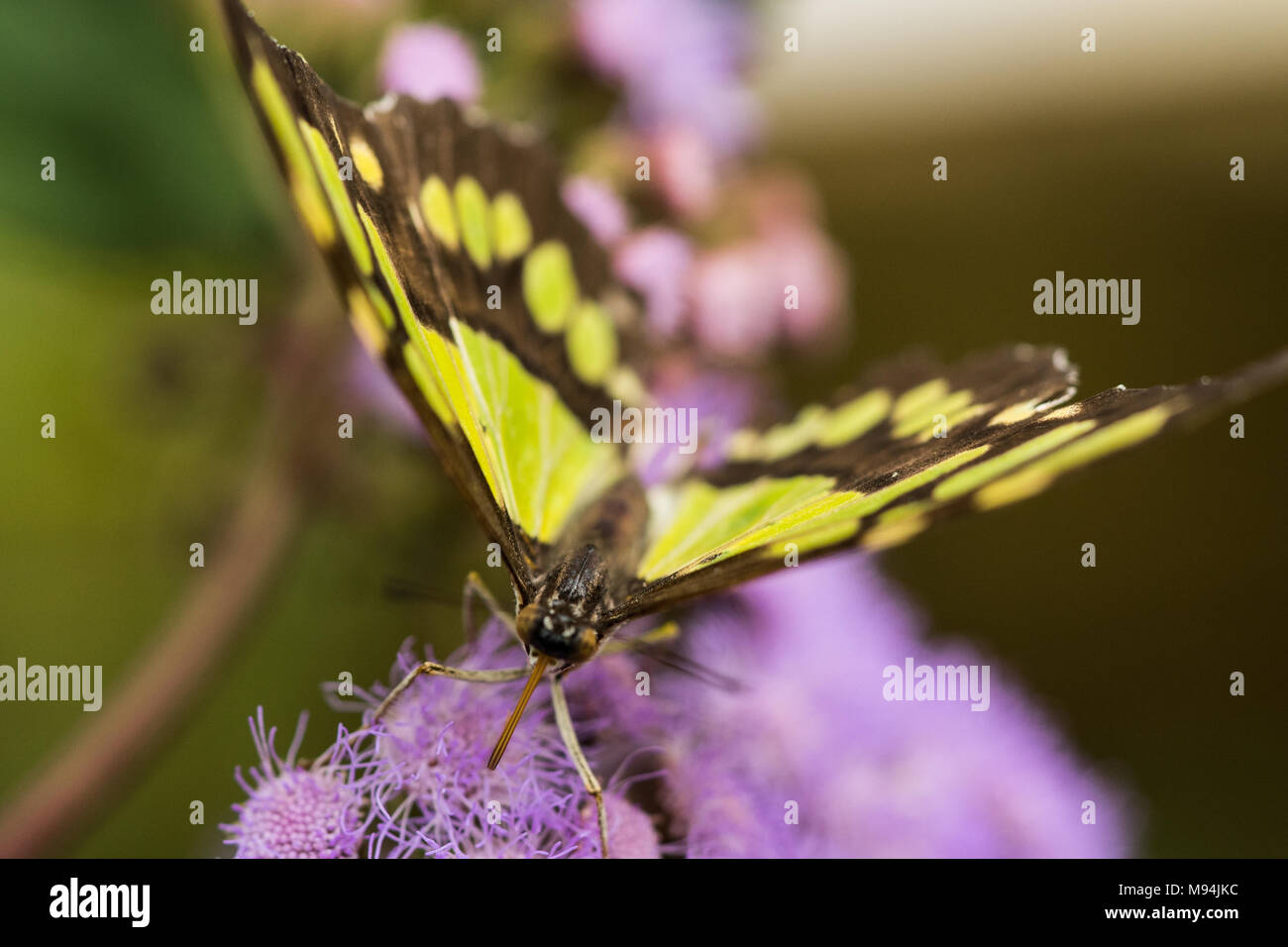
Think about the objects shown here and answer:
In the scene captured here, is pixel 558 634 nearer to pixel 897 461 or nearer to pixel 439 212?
pixel 897 461

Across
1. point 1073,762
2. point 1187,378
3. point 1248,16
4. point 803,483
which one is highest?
point 1248,16

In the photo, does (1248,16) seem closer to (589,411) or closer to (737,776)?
(589,411)

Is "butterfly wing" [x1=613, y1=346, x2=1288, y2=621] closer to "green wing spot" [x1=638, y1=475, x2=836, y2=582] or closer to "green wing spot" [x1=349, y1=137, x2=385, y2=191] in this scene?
"green wing spot" [x1=638, y1=475, x2=836, y2=582]

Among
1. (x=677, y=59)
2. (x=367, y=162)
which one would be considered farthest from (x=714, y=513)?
(x=677, y=59)

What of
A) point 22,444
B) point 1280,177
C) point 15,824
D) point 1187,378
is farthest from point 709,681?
point 1280,177

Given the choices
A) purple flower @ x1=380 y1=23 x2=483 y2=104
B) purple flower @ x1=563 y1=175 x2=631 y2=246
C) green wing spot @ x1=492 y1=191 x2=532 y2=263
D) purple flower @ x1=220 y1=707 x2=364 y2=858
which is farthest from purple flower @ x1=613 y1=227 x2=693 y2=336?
purple flower @ x1=220 y1=707 x2=364 y2=858
